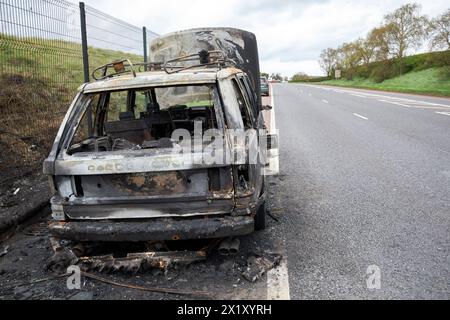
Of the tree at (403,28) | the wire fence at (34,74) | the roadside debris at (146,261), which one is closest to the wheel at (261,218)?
the roadside debris at (146,261)

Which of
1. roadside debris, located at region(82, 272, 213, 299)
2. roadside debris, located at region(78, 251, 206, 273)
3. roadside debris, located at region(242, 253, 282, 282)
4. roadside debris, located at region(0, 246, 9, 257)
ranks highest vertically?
roadside debris, located at region(78, 251, 206, 273)

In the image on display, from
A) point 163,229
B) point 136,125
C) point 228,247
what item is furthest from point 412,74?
point 163,229

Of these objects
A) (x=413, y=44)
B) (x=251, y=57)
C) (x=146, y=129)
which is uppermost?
(x=413, y=44)

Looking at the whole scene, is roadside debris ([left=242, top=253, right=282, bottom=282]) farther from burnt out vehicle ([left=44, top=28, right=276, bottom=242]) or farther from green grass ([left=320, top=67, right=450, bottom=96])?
green grass ([left=320, top=67, right=450, bottom=96])

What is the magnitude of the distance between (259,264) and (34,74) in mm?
4778

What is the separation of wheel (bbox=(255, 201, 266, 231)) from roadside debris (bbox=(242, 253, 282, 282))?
465 millimetres

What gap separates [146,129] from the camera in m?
4.35

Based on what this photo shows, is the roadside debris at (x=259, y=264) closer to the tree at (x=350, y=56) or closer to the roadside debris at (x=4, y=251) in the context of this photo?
the roadside debris at (x=4, y=251)

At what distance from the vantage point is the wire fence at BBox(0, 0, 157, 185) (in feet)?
17.9

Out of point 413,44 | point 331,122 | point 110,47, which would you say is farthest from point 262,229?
point 413,44

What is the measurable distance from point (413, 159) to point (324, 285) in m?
4.91

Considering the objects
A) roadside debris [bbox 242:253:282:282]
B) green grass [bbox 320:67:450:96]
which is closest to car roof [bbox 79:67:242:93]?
roadside debris [bbox 242:253:282:282]

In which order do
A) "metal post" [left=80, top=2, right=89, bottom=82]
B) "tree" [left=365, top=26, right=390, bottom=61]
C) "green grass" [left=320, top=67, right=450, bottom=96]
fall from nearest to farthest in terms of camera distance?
"metal post" [left=80, top=2, right=89, bottom=82] < "green grass" [left=320, top=67, right=450, bottom=96] < "tree" [left=365, top=26, right=390, bottom=61]
